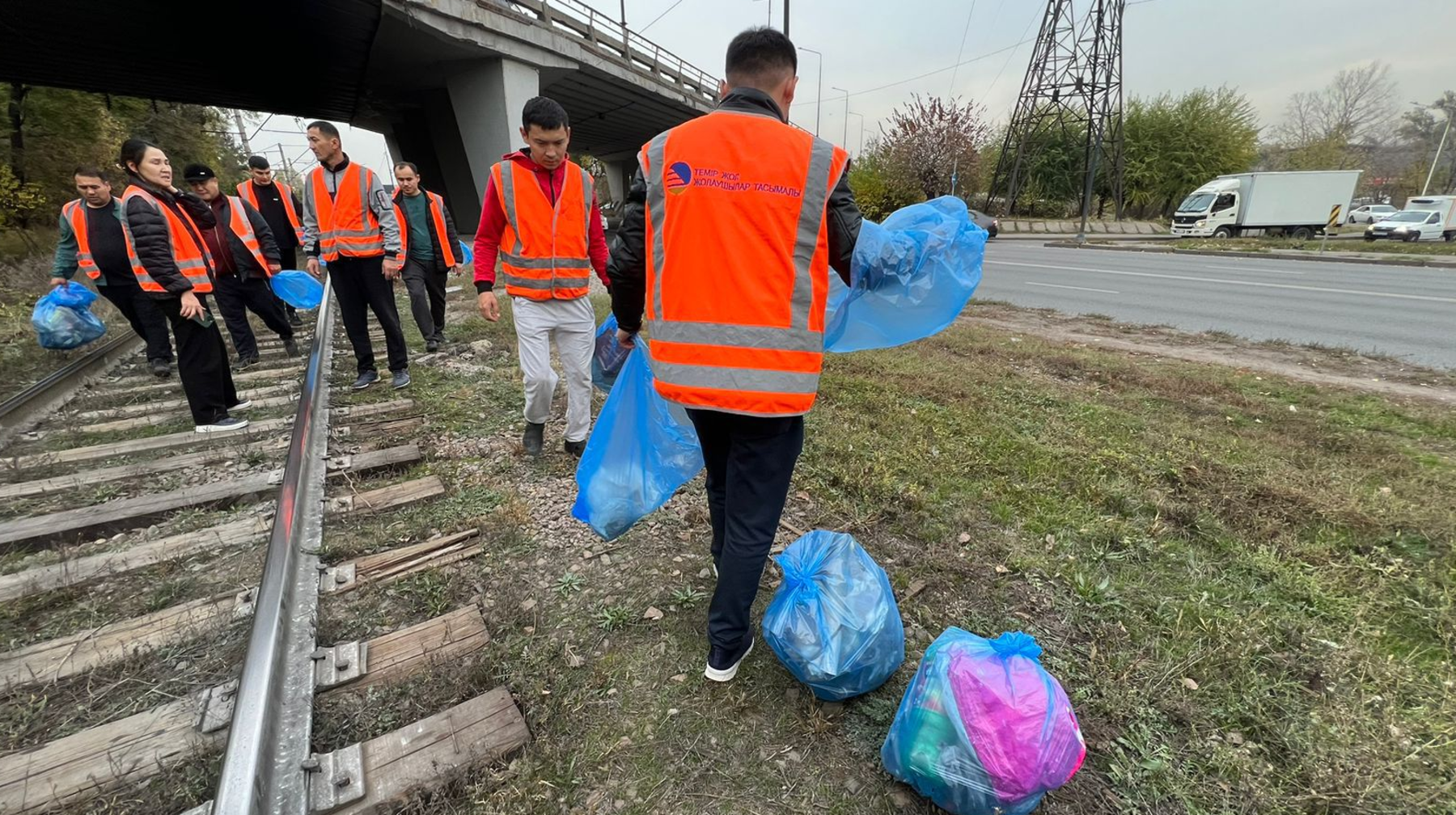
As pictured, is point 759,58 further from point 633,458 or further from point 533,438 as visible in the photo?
point 533,438

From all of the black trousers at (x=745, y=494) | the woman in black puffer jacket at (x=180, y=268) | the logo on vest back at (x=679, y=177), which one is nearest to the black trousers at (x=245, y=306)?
the woman in black puffer jacket at (x=180, y=268)

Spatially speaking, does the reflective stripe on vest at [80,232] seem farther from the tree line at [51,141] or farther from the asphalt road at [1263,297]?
the asphalt road at [1263,297]

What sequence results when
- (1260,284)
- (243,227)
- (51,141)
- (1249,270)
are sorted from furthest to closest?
(1249,270)
(51,141)
(1260,284)
(243,227)

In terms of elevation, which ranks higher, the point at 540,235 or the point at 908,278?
the point at 540,235

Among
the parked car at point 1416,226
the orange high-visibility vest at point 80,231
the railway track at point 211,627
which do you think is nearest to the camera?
the railway track at point 211,627

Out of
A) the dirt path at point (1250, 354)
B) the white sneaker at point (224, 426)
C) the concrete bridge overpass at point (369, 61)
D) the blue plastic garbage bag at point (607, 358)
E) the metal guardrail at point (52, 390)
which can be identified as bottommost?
the dirt path at point (1250, 354)

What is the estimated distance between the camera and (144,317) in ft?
15.4

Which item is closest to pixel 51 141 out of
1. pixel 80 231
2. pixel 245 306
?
pixel 80 231

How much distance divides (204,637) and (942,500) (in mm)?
3080

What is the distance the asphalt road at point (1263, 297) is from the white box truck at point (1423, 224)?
1144cm

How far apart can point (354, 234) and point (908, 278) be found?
4139 millimetres

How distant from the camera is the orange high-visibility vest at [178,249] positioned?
11.8 feet

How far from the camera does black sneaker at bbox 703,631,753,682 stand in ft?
6.31

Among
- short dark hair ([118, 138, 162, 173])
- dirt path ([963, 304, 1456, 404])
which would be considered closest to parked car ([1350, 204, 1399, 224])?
dirt path ([963, 304, 1456, 404])
